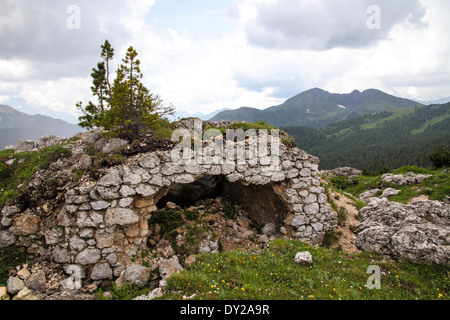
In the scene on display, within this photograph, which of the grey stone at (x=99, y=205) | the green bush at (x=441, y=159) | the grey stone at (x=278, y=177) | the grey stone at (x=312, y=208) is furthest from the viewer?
the green bush at (x=441, y=159)

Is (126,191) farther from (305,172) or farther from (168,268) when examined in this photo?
(305,172)

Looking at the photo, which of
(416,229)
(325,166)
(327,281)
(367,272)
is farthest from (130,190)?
(325,166)

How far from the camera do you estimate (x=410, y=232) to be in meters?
7.67

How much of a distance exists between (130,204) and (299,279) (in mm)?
6212

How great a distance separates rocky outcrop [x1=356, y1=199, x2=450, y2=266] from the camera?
7.09 m

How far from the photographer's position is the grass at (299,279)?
573cm

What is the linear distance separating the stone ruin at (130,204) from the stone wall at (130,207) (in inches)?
1.1

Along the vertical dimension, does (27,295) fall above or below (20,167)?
below

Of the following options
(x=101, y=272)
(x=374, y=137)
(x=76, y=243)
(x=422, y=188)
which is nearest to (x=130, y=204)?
(x=76, y=243)

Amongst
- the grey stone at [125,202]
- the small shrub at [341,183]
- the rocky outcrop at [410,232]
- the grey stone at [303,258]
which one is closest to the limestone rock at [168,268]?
the grey stone at [125,202]

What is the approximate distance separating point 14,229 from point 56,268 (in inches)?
77.2

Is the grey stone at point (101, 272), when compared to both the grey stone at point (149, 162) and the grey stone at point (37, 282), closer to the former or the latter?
the grey stone at point (37, 282)

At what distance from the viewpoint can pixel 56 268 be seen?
7570mm

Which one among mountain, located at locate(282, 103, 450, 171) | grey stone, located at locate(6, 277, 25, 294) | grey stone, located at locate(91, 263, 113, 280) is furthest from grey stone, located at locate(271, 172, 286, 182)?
mountain, located at locate(282, 103, 450, 171)
